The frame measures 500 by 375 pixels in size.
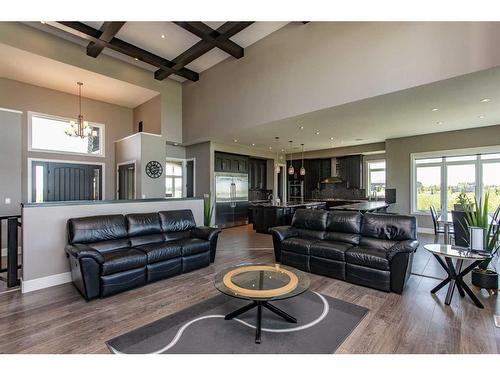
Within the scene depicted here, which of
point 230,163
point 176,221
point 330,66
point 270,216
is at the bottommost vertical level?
point 270,216

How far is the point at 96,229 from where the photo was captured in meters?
3.49

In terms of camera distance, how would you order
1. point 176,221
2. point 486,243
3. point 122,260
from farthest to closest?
point 176,221 < point 122,260 < point 486,243

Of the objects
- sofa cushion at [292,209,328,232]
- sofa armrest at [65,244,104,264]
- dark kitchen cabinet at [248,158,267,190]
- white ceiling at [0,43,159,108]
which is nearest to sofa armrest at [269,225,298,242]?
sofa cushion at [292,209,328,232]

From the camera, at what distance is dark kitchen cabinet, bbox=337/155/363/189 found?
31.1ft

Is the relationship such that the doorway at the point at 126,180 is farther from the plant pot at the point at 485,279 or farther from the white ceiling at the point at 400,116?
the plant pot at the point at 485,279

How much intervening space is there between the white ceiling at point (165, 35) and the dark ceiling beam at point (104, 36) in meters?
0.19

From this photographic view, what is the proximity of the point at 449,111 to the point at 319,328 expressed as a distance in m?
5.10

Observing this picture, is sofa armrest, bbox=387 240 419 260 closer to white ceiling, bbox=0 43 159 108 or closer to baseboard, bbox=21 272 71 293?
baseboard, bbox=21 272 71 293

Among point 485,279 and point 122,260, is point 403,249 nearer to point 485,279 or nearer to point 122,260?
point 485,279

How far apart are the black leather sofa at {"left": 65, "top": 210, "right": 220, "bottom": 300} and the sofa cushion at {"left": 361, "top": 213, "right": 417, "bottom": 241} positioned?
2.56 m

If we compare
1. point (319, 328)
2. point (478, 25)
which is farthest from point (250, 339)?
point (478, 25)

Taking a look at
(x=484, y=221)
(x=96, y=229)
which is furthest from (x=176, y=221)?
(x=484, y=221)

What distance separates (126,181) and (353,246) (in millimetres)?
6371
